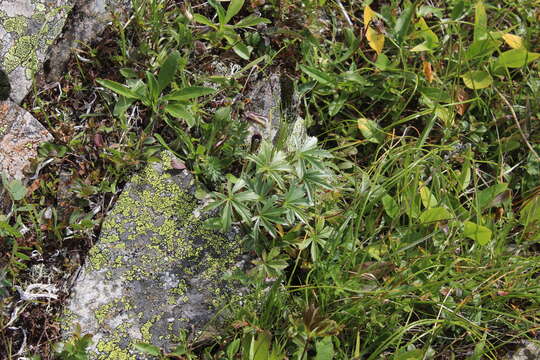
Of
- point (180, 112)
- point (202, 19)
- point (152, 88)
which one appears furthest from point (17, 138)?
point (202, 19)

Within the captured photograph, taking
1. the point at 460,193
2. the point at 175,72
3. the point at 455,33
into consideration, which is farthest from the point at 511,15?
the point at 175,72

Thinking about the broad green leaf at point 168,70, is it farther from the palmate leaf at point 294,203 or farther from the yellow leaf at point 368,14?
the yellow leaf at point 368,14

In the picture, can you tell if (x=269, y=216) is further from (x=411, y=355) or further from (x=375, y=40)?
(x=375, y=40)

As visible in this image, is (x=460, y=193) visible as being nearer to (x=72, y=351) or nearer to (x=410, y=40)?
(x=410, y=40)

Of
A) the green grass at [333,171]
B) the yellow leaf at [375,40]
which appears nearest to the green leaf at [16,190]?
the green grass at [333,171]

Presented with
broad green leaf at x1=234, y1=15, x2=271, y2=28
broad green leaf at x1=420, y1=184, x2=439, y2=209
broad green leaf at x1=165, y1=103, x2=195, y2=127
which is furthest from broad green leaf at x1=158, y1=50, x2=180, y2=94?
broad green leaf at x1=420, y1=184, x2=439, y2=209
